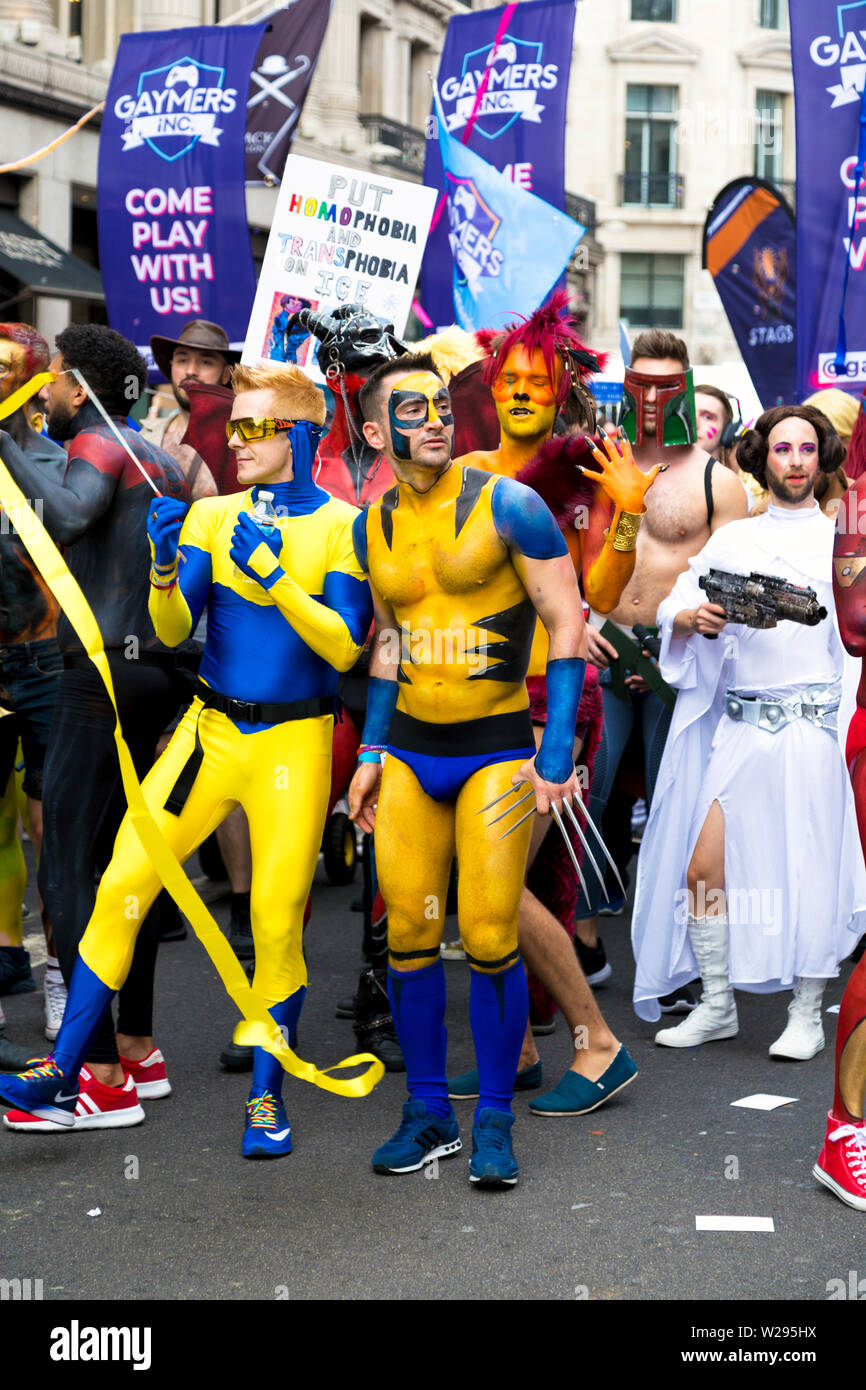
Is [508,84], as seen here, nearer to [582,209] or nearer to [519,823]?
[519,823]

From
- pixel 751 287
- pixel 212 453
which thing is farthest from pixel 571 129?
pixel 212 453

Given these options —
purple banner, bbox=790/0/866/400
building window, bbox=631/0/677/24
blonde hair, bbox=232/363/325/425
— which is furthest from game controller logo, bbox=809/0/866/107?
building window, bbox=631/0/677/24

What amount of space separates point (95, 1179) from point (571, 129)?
155 feet

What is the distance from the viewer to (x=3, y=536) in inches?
218

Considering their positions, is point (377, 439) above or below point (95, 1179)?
above

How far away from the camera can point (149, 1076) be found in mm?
4859

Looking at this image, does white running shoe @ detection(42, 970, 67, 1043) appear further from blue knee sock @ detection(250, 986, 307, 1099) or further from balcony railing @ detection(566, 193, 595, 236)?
balcony railing @ detection(566, 193, 595, 236)

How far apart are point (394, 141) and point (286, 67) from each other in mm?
18632

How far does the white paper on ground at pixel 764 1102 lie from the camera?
4.77 m

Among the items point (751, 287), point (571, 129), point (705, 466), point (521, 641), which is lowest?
point (521, 641)

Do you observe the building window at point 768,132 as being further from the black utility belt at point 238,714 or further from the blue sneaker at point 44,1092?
the blue sneaker at point 44,1092

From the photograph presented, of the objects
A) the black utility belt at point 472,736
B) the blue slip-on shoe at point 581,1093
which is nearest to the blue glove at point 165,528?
the black utility belt at point 472,736

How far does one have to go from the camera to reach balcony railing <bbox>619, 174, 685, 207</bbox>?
46.9m

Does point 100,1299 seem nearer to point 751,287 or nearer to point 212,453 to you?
point 212,453
